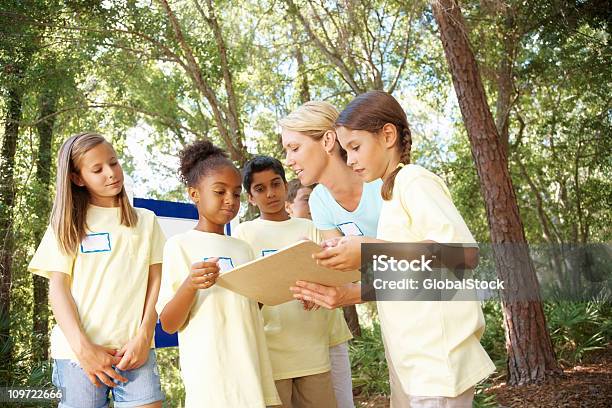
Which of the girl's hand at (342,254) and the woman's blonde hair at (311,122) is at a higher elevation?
the woman's blonde hair at (311,122)

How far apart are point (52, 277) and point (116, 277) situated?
245 millimetres

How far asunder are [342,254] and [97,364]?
112 centimetres

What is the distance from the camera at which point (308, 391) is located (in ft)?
9.32

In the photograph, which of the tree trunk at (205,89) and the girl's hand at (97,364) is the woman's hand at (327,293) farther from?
the tree trunk at (205,89)

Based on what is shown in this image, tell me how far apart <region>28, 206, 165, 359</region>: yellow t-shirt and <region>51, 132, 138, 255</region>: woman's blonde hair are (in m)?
0.03

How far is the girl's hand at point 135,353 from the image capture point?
252cm

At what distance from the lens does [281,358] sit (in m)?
2.81

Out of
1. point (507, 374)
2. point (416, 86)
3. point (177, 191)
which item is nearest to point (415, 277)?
point (507, 374)

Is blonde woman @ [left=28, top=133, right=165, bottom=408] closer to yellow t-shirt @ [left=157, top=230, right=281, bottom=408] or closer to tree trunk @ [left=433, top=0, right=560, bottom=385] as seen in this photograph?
yellow t-shirt @ [left=157, top=230, right=281, bottom=408]

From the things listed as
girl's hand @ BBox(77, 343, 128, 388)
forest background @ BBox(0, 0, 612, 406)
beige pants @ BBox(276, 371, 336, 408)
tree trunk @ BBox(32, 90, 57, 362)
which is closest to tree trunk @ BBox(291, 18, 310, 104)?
forest background @ BBox(0, 0, 612, 406)

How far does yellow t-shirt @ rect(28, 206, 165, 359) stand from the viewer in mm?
2602

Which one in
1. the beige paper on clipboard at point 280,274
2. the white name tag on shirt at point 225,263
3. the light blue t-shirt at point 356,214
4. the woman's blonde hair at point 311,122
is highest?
the woman's blonde hair at point 311,122

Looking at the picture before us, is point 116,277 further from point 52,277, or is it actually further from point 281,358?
point 281,358

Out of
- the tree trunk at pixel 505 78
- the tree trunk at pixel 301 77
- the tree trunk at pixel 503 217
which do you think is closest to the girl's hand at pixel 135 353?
the tree trunk at pixel 503 217
